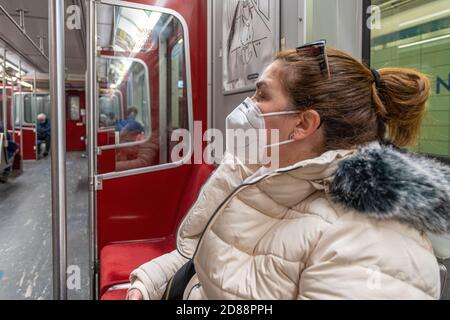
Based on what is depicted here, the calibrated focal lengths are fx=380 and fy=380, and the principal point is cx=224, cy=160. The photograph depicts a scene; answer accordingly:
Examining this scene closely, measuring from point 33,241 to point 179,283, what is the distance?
3.40 m

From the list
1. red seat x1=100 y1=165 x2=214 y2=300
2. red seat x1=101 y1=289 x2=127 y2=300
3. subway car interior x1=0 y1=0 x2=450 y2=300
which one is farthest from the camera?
red seat x1=100 y1=165 x2=214 y2=300

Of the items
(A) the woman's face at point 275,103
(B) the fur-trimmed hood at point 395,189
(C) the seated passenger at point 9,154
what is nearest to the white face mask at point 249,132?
(A) the woman's face at point 275,103

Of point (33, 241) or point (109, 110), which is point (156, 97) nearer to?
point (109, 110)

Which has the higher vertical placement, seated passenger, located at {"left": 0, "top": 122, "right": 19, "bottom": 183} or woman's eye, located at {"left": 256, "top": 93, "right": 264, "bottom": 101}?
woman's eye, located at {"left": 256, "top": 93, "right": 264, "bottom": 101}

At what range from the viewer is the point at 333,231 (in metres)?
0.79

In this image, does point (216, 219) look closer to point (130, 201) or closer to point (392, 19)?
point (392, 19)

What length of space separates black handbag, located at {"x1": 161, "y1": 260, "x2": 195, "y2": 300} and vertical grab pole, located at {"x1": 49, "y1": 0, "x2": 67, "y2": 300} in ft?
1.38

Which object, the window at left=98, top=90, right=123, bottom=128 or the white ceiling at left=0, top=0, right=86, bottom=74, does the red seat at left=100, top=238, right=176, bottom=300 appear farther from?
the white ceiling at left=0, top=0, right=86, bottom=74

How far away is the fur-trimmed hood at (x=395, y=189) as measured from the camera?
0.79 meters

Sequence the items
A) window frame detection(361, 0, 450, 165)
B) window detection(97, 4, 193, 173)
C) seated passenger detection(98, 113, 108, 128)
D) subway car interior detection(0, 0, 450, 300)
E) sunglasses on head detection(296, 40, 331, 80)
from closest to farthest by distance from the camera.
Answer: sunglasses on head detection(296, 40, 331, 80), subway car interior detection(0, 0, 450, 300), window frame detection(361, 0, 450, 165), window detection(97, 4, 193, 173), seated passenger detection(98, 113, 108, 128)

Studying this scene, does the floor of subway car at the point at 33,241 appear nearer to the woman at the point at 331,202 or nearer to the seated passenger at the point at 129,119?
the woman at the point at 331,202

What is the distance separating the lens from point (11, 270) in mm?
3223

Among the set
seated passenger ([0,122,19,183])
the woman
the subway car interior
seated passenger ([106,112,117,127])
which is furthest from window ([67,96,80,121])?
the woman

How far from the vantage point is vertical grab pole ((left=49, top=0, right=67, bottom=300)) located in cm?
73
